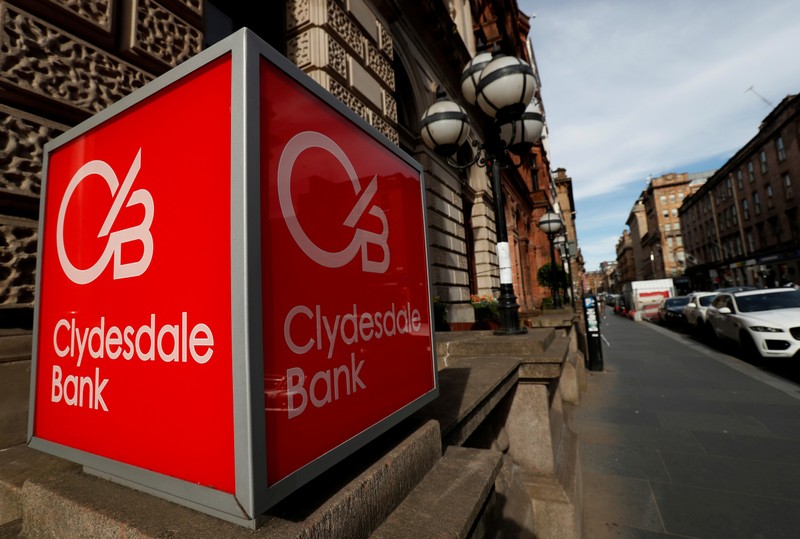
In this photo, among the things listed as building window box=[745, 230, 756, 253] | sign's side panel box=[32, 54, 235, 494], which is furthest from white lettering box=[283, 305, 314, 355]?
building window box=[745, 230, 756, 253]

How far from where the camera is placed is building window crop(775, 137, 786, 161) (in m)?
33.5

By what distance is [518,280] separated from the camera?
1669 cm

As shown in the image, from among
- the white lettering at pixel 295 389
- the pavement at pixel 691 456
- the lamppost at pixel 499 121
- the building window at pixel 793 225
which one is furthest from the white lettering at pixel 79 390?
the building window at pixel 793 225

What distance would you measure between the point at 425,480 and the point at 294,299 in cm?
84

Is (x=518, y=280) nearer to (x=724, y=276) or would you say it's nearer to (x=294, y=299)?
(x=294, y=299)

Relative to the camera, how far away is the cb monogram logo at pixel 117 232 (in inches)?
38.4

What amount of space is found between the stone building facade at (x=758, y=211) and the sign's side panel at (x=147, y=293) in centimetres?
4529

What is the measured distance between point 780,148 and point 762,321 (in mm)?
37231

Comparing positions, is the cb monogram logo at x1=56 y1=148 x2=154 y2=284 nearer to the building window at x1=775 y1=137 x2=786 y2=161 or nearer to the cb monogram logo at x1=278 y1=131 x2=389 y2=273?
the cb monogram logo at x1=278 y1=131 x2=389 y2=273

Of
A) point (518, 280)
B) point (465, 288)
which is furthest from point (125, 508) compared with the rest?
point (518, 280)

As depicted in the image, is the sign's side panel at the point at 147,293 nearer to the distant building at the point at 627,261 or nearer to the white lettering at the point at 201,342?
the white lettering at the point at 201,342

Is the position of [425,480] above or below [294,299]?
below

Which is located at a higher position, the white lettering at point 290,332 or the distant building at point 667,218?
the distant building at point 667,218

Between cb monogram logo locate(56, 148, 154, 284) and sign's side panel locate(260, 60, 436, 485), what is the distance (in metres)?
0.38
